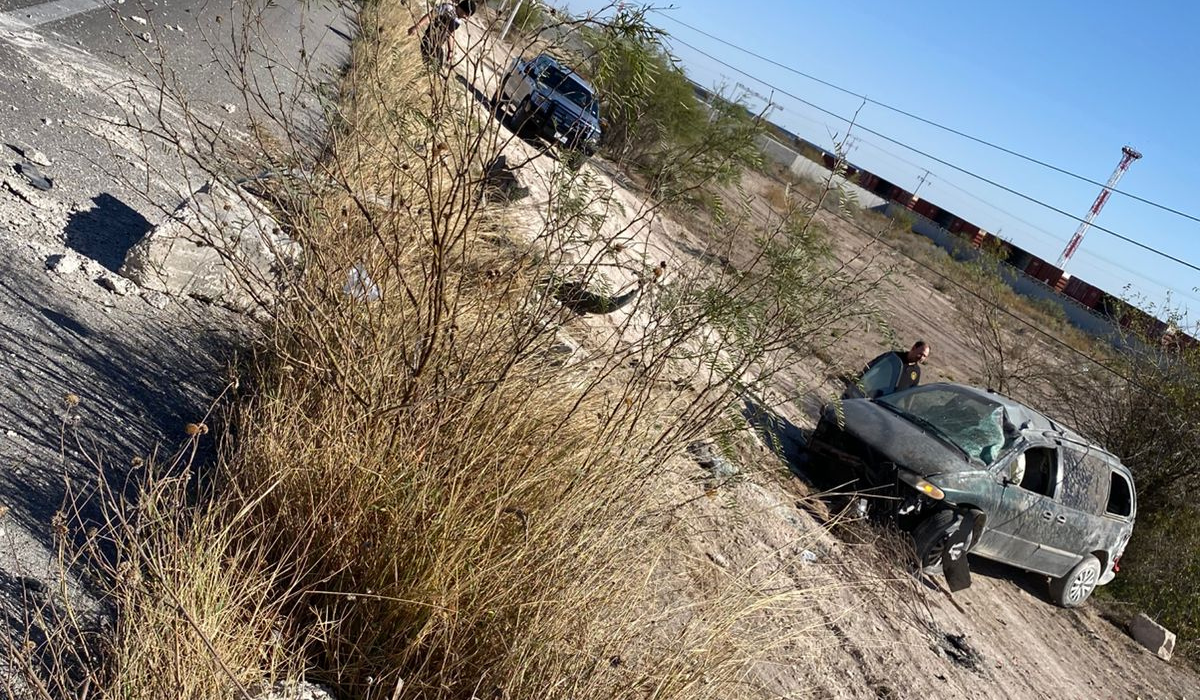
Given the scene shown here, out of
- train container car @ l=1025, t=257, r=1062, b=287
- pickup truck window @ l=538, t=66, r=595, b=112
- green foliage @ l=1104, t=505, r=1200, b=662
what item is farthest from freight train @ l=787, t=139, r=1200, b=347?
pickup truck window @ l=538, t=66, r=595, b=112

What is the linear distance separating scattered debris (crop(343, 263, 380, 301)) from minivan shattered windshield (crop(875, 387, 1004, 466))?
251 inches

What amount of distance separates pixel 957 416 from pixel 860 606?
13.4 ft

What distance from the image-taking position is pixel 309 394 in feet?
12.8

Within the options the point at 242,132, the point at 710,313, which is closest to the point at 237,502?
the point at 710,313

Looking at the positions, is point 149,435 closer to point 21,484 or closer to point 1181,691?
point 21,484

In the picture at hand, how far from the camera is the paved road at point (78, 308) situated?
314cm

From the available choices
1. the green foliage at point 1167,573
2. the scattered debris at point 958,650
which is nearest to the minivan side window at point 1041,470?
the scattered debris at point 958,650

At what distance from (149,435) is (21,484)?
0.72 metres

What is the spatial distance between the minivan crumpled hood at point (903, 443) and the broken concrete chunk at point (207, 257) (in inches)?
227

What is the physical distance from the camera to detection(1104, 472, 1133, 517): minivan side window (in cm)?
1101

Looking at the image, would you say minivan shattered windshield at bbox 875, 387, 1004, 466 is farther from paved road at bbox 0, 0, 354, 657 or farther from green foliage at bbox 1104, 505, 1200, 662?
paved road at bbox 0, 0, 354, 657

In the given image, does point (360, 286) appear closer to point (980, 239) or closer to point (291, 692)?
point (291, 692)

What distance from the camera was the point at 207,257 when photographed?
5.14m

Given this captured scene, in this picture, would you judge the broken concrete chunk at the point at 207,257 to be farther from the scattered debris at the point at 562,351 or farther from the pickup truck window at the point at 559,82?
the pickup truck window at the point at 559,82
